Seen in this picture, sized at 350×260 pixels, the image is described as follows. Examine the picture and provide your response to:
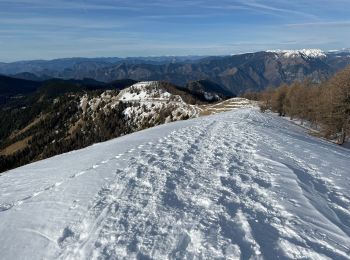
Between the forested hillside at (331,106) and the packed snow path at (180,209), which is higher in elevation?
the packed snow path at (180,209)

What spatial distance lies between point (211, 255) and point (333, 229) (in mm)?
4335

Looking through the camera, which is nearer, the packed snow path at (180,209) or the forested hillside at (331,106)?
the packed snow path at (180,209)

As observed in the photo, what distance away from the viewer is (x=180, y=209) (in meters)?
12.0

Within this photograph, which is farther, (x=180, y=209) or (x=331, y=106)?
(x=331, y=106)

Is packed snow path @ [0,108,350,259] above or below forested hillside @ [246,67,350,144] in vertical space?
above

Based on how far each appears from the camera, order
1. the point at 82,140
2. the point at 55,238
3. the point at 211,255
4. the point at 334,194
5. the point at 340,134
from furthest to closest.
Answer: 1. the point at 82,140
2. the point at 340,134
3. the point at 334,194
4. the point at 55,238
5. the point at 211,255

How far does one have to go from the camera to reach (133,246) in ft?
31.3

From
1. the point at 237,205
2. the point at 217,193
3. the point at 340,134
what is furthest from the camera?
the point at 340,134

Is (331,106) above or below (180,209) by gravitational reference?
below

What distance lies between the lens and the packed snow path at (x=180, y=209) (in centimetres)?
953

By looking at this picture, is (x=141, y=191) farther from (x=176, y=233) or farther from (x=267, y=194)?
(x=267, y=194)

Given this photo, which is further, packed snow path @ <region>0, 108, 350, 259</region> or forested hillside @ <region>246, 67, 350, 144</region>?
forested hillside @ <region>246, 67, 350, 144</region>

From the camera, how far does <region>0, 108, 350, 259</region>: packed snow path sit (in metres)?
9.53

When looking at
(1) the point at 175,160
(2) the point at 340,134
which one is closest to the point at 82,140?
(2) the point at 340,134
